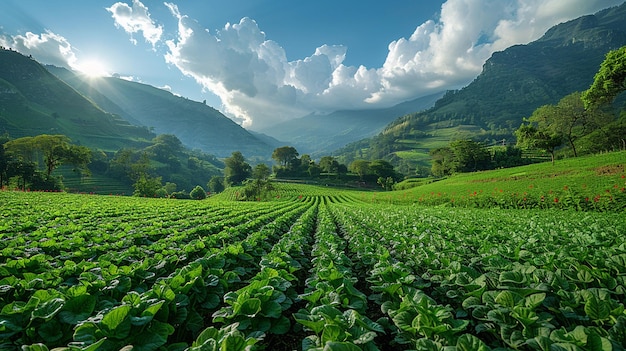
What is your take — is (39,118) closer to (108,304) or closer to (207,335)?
(108,304)

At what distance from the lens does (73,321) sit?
290 centimetres

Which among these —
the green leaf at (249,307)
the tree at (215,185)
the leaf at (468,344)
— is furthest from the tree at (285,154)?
the leaf at (468,344)

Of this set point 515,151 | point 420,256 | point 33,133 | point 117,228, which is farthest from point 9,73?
point 515,151

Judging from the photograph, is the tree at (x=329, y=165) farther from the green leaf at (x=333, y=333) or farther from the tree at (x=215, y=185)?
the green leaf at (x=333, y=333)

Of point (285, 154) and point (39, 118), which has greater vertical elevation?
point (39, 118)

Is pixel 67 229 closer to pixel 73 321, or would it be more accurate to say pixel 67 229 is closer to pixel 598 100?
pixel 73 321

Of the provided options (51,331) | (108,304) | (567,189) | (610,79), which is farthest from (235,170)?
(51,331)

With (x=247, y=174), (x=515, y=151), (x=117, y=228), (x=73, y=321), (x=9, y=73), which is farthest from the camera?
(x=9, y=73)

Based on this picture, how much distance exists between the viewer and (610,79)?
65.4 feet

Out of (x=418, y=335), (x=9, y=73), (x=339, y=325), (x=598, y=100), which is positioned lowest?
(x=418, y=335)

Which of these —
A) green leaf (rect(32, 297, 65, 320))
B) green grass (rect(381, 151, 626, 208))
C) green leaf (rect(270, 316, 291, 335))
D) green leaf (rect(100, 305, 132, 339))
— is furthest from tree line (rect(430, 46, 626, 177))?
green leaf (rect(32, 297, 65, 320))

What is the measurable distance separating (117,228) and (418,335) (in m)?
13.4

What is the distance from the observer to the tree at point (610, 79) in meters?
19.2

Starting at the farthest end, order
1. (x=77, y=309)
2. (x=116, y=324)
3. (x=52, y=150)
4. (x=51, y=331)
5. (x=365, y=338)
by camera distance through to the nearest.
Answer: (x=52, y=150) < (x=77, y=309) < (x=51, y=331) < (x=116, y=324) < (x=365, y=338)
